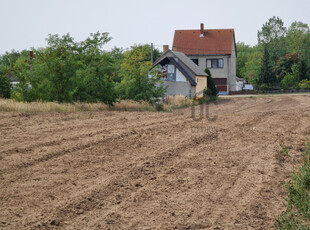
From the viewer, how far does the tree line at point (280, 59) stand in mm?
73562

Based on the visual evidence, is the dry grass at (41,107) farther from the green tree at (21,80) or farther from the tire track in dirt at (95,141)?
the tire track in dirt at (95,141)

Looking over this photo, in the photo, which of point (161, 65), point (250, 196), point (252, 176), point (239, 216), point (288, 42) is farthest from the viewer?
point (288, 42)

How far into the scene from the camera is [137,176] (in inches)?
316

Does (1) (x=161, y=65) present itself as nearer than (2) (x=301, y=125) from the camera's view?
No

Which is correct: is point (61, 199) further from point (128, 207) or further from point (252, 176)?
point (252, 176)

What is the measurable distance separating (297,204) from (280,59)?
80.9 meters

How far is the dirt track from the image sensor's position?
5961 mm

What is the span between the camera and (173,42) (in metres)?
70.4

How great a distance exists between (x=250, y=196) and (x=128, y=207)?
2.15 metres

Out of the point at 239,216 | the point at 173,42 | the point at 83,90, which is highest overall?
the point at 173,42

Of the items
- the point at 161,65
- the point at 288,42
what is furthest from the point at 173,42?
the point at 288,42

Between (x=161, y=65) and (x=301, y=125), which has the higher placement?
(x=161, y=65)

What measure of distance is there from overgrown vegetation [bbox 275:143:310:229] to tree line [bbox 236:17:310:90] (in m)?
60.9

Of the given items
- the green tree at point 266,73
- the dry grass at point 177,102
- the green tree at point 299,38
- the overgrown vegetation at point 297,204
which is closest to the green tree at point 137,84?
the dry grass at point 177,102
